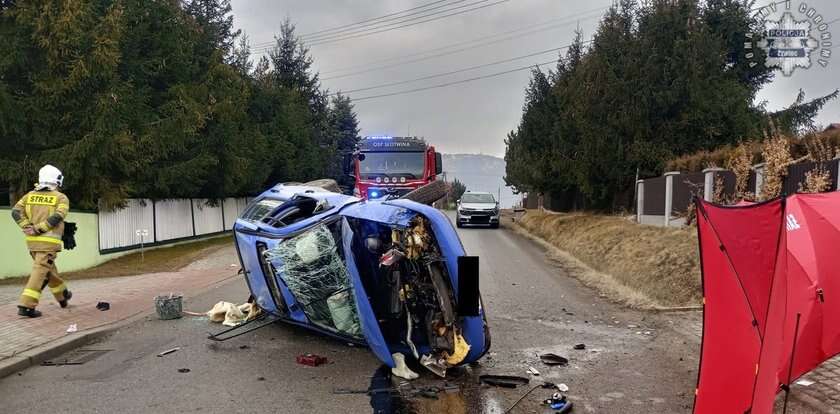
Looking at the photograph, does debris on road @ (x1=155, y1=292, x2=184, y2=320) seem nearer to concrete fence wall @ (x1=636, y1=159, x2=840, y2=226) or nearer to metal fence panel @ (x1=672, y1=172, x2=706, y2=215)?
concrete fence wall @ (x1=636, y1=159, x2=840, y2=226)

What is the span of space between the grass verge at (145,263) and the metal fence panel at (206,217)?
2919 millimetres

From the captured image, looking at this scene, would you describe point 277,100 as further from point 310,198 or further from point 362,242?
point 362,242

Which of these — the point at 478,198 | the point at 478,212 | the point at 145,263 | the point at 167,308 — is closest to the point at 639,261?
the point at 167,308

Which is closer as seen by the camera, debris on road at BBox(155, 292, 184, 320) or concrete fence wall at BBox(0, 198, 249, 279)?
debris on road at BBox(155, 292, 184, 320)

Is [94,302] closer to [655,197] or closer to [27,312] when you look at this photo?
[27,312]

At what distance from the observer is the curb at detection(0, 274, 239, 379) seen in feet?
18.7

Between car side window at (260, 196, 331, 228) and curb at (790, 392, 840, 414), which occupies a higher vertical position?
car side window at (260, 196, 331, 228)

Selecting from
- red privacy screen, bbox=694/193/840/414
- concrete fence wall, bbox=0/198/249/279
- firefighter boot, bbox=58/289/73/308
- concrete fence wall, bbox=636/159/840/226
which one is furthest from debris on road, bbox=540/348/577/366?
concrete fence wall, bbox=0/198/249/279

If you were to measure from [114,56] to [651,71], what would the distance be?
1590 cm

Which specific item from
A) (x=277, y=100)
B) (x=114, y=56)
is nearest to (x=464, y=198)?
(x=277, y=100)

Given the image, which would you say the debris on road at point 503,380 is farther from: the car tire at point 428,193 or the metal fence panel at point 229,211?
the metal fence panel at point 229,211

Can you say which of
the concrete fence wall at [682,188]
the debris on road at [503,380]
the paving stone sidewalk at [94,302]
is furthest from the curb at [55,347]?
the concrete fence wall at [682,188]

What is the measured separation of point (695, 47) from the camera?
61.5 ft

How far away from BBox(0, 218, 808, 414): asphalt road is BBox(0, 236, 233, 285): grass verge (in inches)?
247
